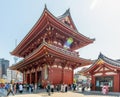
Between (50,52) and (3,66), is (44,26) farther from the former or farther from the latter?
(3,66)

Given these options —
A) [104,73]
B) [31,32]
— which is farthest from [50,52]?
[104,73]

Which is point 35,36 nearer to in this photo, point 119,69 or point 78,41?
point 78,41

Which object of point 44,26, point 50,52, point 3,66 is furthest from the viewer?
point 3,66

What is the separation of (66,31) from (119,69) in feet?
31.1

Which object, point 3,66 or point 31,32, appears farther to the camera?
point 3,66

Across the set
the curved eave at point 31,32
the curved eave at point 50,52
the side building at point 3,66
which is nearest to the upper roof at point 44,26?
the curved eave at point 31,32

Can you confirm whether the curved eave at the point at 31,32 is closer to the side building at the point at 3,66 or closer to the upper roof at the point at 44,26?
the upper roof at the point at 44,26

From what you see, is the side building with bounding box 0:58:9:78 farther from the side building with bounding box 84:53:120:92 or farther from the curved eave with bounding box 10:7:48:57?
the side building with bounding box 84:53:120:92

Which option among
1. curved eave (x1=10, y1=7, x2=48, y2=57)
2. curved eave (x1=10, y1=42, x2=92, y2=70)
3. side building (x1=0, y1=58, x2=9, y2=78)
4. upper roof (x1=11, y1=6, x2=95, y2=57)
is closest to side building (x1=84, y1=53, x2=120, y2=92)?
curved eave (x1=10, y1=42, x2=92, y2=70)

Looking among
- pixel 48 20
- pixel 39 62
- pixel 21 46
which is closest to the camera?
pixel 48 20

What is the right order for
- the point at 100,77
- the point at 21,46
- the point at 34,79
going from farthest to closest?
1. the point at 21,46
2. the point at 34,79
3. the point at 100,77

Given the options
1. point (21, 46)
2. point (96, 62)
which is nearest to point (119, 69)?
point (96, 62)

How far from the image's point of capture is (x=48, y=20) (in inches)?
943

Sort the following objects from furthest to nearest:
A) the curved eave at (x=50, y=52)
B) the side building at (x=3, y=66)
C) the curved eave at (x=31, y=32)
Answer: the side building at (x=3, y=66) < the curved eave at (x=31, y=32) < the curved eave at (x=50, y=52)
